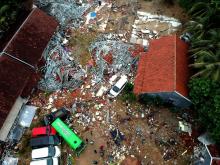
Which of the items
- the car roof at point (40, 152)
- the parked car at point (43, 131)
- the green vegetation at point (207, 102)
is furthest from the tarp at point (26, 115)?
the green vegetation at point (207, 102)

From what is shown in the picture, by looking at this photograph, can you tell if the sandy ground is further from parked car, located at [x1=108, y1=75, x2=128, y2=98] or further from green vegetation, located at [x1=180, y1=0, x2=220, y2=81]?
green vegetation, located at [x1=180, y1=0, x2=220, y2=81]

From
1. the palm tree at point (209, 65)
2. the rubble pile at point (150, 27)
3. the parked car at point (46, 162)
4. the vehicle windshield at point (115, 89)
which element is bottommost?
the parked car at point (46, 162)

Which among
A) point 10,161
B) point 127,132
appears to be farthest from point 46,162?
point 127,132

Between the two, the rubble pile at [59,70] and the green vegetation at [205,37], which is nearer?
the green vegetation at [205,37]

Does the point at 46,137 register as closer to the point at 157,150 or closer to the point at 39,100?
the point at 39,100

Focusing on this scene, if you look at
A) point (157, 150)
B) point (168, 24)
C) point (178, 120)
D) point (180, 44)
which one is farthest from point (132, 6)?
point (157, 150)

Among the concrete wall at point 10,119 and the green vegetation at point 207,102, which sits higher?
the green vegetation at point 207,102

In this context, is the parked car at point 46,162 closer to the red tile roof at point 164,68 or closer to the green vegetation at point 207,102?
the red tile roof at point 164,68

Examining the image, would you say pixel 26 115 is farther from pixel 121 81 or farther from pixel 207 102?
pixel 207 102
